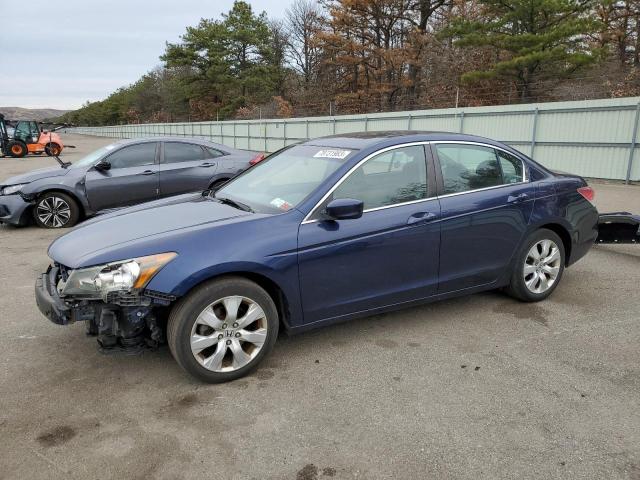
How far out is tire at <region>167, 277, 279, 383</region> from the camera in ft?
10.0

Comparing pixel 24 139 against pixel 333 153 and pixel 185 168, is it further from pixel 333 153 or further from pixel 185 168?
pixel 333 153

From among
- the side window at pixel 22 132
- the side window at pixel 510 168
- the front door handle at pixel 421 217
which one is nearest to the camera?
the front door handle at pixel 421 217

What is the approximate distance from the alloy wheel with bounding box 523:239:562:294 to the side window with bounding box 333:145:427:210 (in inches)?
52.9

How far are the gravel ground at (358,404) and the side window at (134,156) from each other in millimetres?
4142

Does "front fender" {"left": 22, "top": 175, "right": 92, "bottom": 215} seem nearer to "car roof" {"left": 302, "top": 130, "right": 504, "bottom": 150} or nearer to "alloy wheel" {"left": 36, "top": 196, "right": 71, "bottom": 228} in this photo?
"alloy wheel" {"left": 36, "top": 196, "right": 71, "bottom": 228}

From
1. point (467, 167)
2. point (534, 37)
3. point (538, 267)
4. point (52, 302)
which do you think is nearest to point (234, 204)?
point (52, 302)

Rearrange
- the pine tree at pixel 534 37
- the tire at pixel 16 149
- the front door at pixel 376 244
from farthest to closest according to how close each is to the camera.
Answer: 1. the tire at pixel 16 149
2. the pine tree at pixel 534 37
3. the front door at pixel 376 244

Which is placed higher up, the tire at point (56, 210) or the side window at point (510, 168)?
the side window at point (510, 168)

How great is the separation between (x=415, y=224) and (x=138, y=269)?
6.42 ft

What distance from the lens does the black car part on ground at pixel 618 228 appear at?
5355 mm

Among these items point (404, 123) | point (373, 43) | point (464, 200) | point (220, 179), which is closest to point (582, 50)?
point (404, 123)

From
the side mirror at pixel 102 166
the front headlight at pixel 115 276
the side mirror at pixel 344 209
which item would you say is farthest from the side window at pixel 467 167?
the side mirror at pixel 102 166

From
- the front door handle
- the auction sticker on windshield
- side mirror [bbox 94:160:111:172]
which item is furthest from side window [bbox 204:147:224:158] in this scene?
the front door handle

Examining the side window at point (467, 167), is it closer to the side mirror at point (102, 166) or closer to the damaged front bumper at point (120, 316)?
the damaged front bumper at point (120, 316)
